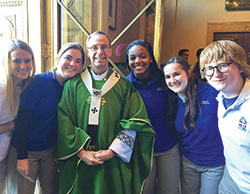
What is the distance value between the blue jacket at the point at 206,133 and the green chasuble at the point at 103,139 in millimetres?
344

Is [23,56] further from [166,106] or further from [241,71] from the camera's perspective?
[241,71]

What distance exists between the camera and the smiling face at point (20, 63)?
1610 millimetres

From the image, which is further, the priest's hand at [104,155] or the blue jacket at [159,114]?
the blue jacket at [159,114]

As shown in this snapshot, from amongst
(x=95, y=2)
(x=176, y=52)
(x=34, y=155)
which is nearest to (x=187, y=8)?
(x=176, y=52)

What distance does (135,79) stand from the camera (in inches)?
74.6

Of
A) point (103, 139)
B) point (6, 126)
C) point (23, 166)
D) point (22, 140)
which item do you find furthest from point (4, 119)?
point (103, 139)

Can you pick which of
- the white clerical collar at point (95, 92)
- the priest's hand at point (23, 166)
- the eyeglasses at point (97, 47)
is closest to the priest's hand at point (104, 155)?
the white clerical collar at point (95, 92)

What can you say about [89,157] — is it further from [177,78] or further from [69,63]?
[177,78]

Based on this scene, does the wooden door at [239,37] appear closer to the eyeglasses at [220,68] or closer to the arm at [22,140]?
the eyeglasses at [220,68]

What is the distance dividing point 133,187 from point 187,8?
5172 mm

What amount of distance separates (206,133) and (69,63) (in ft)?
3.80

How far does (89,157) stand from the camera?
60.3 inches

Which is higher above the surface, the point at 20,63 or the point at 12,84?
the point at 20,63

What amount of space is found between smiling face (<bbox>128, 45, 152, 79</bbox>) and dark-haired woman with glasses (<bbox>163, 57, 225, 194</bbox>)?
0.66ft
